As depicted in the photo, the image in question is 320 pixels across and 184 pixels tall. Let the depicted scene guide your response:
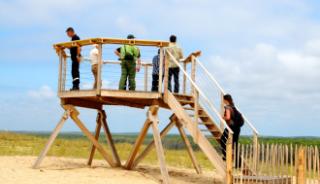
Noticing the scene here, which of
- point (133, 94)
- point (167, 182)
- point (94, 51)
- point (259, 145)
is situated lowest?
point (167, 182)

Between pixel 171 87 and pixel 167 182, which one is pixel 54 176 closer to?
pixel 167 182

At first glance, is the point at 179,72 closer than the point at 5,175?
No

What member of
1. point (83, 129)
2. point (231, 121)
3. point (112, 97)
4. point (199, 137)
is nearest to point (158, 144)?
point (199, 137)

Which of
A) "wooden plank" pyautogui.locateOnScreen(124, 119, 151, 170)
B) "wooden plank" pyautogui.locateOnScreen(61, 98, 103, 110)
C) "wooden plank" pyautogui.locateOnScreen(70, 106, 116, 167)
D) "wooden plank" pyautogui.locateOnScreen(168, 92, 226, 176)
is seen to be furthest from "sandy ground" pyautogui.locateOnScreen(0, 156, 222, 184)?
"wooden plank" pyautogui.locateOnScreen(61, 98, 103, 110)

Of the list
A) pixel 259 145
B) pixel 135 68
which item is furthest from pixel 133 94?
pixel 259 145

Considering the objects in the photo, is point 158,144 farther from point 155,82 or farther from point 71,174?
point 71,174

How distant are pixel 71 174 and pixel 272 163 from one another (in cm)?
547

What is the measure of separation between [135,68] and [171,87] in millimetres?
1168

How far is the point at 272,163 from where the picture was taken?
15.2 metres

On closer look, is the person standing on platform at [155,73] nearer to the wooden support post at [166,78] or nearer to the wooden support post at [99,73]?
the wooden support post at [166,78]

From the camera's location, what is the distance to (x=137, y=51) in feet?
57.4

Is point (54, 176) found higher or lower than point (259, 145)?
lower

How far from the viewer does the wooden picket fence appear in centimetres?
1495

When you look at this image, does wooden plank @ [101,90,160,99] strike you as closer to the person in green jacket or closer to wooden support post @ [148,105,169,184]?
the person in green jacket
